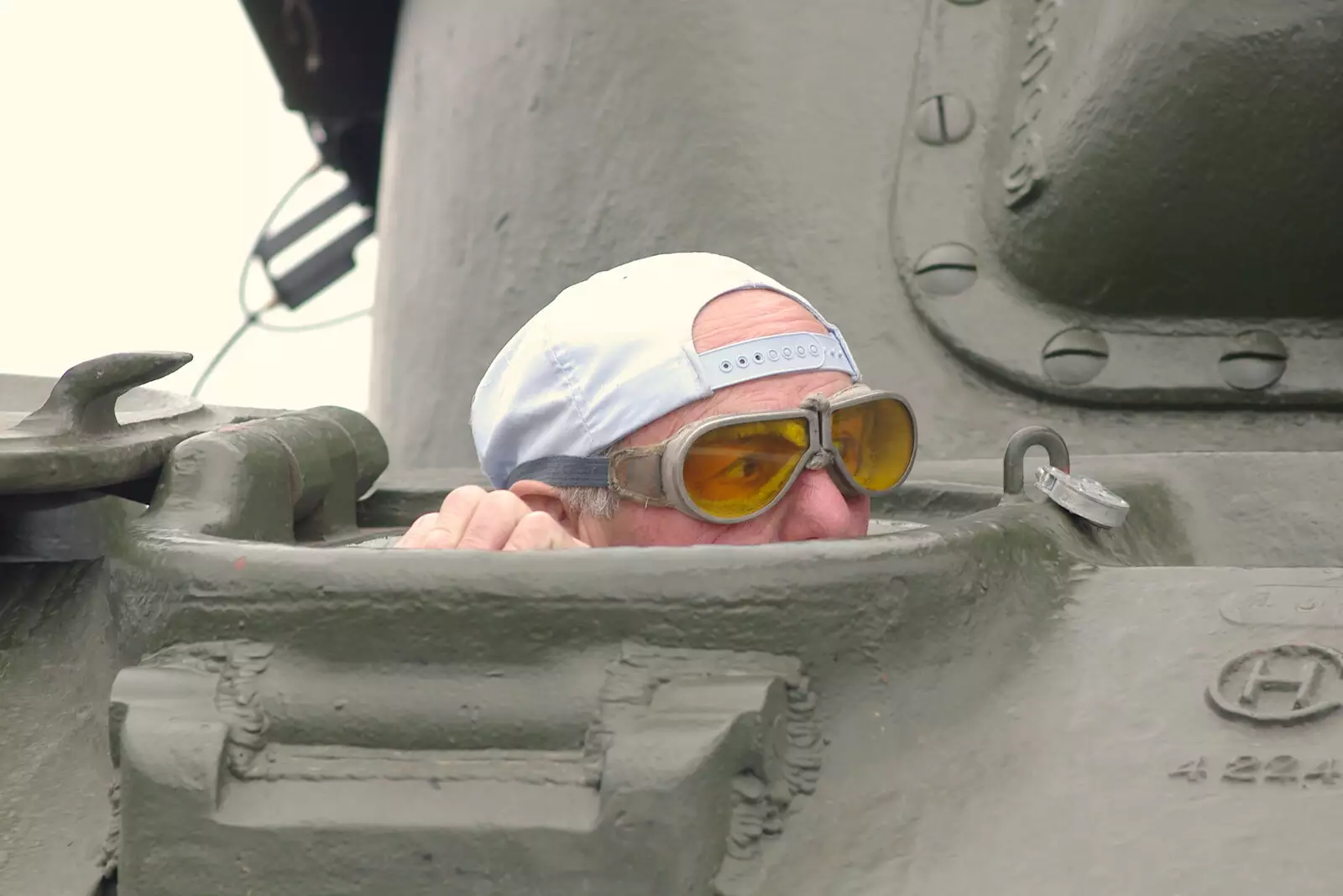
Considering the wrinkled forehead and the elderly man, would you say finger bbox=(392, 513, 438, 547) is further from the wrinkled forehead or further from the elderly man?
the wrinkled forehead

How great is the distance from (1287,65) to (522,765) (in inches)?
40.0

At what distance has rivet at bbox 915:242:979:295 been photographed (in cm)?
163

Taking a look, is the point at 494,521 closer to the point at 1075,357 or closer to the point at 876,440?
the point at 876,440

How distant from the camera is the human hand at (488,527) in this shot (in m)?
1.09

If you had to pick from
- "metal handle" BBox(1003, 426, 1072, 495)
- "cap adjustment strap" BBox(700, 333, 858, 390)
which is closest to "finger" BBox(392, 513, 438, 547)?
"cap adjustment strap" BBox(700, 333, 858, 390)

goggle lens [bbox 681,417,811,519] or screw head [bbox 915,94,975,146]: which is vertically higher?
goggle lens [bbox 681,417,811,519]

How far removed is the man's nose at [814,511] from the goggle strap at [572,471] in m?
0.14

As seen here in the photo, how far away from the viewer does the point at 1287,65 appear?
1.47 meters

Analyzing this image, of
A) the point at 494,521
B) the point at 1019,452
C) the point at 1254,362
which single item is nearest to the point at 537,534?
the point at 494,521

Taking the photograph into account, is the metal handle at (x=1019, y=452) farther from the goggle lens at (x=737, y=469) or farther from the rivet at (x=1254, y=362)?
the rivet at (x=1254, y=362)

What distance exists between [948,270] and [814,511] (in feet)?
1.82

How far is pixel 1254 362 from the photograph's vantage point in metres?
1.55

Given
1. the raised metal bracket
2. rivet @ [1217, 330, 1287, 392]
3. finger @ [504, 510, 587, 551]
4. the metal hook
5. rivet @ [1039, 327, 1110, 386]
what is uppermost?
the metal hook

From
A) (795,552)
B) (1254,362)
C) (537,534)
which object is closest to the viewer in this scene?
(795,552)
